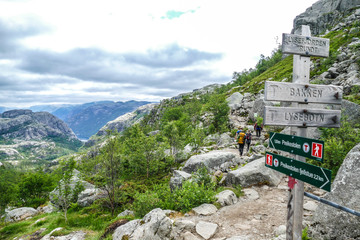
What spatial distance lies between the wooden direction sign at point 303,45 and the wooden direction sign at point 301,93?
98cm

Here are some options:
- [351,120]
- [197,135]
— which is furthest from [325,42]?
[197,135]

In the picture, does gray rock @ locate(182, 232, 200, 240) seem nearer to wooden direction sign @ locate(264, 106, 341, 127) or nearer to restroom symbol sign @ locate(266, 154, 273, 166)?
restroom symbol sign @ locate(266, 154, 273, 166)

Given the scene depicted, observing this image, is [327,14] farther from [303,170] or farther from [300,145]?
[303,170]

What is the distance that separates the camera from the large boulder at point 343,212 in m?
5.75

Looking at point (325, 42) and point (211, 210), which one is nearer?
point (325, 42)

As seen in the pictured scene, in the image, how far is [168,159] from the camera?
32094 mm

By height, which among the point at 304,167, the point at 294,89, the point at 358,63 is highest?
the point at 358,63

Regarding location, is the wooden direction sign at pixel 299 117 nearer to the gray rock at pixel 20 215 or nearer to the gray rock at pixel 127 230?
the gray rock at pixel 127 230

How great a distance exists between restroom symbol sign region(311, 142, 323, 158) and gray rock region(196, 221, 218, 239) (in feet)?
20.2

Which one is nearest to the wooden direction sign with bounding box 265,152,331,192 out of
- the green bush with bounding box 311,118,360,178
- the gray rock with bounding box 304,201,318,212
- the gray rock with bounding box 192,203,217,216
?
the gray rock with bounding box 192,203,217,216

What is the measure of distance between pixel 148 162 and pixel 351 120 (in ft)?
86.4

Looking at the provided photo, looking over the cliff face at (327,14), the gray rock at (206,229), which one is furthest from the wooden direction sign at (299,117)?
the cliff face at (327,14)

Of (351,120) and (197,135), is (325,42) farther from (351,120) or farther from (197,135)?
(197,135)

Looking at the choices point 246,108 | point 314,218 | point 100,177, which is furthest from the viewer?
point 246,108
